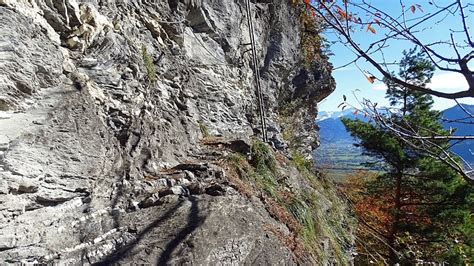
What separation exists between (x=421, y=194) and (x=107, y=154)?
1133 cm

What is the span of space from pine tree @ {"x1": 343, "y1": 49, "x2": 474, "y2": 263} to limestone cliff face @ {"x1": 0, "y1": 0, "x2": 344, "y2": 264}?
569cm

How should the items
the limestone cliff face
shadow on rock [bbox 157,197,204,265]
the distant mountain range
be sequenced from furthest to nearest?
shadow on rock [bbox 157,197,204,265], the limestone cliff face, the distant mountain range

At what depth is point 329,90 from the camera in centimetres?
1606

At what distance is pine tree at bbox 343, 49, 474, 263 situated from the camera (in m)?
10.1

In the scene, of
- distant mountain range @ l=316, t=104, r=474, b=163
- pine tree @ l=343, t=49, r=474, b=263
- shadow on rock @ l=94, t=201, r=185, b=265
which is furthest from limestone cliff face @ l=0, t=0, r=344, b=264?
pine tree @ l=343, t=49, r=474, b=263

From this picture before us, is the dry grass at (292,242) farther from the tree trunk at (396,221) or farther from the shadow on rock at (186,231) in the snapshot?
the tree trunk at (396,221)

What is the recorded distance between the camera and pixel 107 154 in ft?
13.0

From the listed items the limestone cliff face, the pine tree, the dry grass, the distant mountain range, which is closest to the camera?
the distant mountain range

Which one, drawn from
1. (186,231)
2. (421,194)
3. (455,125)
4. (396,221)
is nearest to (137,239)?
(186,231)

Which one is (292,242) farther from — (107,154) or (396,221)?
(396,221)

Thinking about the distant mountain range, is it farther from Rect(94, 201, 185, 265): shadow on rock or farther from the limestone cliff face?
Rect(94, 201, 185, 265): shadow on rock

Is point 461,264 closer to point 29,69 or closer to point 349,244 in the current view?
point 349,244

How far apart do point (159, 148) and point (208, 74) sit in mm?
4415

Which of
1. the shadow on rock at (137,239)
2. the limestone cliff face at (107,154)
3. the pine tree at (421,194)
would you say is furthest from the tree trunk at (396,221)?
the shadow on rock at (137,239)
